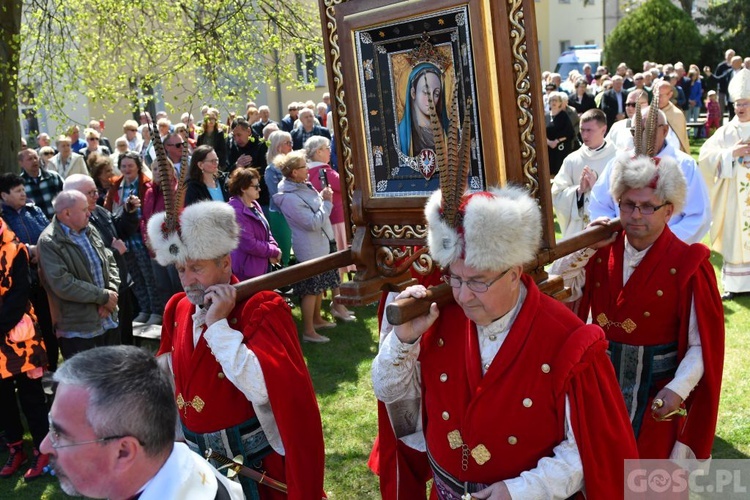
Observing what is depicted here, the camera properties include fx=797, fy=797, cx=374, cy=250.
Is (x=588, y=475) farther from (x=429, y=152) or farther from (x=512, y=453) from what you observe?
(x=429, y=152)

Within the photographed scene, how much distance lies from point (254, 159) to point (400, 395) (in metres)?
8.24

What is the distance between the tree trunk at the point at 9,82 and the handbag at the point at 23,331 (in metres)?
3.65

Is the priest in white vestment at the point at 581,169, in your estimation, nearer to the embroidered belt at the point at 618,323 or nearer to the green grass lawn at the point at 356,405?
the green grass lawn at the point at 356,405

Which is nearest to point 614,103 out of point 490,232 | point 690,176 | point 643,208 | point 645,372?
point 690,176

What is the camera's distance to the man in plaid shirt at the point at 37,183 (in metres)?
8.24

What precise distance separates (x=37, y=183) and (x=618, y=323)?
6.42m

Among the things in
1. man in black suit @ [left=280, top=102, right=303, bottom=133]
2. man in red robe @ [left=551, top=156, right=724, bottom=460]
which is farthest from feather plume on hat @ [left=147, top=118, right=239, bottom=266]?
man in black suit @ [left=280, top=102, right=303, bottom=133]

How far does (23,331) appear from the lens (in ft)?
18.2

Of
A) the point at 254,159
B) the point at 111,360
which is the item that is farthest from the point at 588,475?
the point at 254,159

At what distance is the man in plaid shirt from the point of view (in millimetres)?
8242

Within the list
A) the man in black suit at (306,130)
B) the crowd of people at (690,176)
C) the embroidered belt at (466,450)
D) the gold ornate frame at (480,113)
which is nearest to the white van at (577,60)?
the man in black suit at (306,130)

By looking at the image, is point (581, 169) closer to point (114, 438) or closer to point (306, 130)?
point (306, 130)

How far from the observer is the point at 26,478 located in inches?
220

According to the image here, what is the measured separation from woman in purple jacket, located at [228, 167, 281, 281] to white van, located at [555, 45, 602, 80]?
2458 cm
